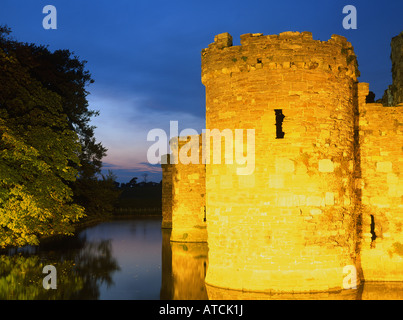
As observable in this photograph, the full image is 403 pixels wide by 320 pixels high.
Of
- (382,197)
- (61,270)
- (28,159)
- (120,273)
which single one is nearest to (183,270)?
(120,273)

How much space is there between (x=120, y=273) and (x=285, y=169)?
7.23 m

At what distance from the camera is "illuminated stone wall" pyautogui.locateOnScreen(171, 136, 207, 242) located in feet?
79.9

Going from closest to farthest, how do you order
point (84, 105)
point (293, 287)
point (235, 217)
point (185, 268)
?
point (293, 287) < point (235, 217) < point (185, 268) < point (84, 105)

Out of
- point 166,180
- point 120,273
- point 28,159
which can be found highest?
point 28,159

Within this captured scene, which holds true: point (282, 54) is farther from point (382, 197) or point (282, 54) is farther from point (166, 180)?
point (166, 180)

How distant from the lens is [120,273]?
15.8 metres

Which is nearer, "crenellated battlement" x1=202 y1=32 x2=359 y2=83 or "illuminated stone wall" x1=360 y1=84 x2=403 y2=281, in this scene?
"crenellated battlement" x1=202 y1=32 x2=359 y2=83

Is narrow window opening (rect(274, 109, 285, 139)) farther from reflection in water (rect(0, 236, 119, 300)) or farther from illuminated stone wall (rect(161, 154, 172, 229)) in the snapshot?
illuminated stone wall (rect(161, 154, 172, 229))

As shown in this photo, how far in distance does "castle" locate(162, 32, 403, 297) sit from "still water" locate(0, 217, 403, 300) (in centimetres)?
75

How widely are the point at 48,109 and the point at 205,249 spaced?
32.3 ft

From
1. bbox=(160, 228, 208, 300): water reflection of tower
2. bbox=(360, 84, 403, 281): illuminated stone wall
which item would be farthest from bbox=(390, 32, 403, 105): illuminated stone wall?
bbox=(160, 228, 208, 300): water reflection of tower

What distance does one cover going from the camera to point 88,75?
1101 inches

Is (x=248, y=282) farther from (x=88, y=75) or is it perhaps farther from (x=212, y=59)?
(x=88, y=75)

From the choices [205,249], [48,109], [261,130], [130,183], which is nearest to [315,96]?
[261,130]
